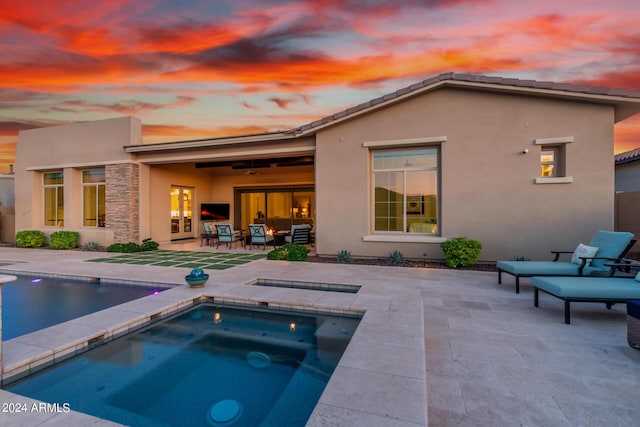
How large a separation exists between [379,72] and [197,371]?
1137 cm

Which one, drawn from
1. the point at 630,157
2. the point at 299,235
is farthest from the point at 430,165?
the point at 630,157

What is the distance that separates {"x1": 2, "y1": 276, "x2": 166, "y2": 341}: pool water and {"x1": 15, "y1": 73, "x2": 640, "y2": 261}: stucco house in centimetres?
528

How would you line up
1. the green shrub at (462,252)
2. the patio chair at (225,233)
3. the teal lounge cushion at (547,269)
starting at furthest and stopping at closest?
the patio chair at (225,233) → the green shrub at (462,252) → the teal lounge cushion at (547,269)

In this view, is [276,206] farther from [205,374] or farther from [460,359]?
[460,359]

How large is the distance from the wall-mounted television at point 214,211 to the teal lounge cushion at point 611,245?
15121mm

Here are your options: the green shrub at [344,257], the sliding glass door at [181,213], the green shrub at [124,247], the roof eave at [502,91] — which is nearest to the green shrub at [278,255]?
the green shrub at [344,257]

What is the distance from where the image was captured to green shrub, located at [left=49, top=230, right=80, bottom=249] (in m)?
12.6

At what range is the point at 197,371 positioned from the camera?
3277 mm

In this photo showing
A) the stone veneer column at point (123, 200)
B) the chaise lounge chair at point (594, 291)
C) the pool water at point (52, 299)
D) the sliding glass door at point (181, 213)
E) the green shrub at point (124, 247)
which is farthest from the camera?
the sliding glass door at point (181, 213)

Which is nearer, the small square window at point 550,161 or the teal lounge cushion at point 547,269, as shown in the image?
the teal lounge cushion at point 547,269

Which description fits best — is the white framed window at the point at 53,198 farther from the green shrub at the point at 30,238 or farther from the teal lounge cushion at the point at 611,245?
the teal lounge cushion at the point at 611,245

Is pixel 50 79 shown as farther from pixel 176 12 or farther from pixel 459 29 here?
pixel 459 29

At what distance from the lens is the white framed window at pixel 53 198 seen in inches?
548

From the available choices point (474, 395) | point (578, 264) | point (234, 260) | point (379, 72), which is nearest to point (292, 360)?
point (474, 395)
